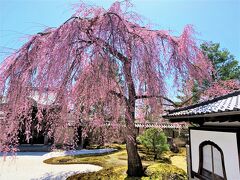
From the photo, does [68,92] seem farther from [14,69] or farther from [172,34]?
[172,34]

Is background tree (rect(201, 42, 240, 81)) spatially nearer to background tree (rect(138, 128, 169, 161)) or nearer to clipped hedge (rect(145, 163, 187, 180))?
background tree (rect(138, 128, 169, 161))

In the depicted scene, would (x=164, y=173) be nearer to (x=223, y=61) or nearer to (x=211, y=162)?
(x=211, y=162)

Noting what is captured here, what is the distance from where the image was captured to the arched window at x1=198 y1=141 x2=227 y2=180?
14.5ft

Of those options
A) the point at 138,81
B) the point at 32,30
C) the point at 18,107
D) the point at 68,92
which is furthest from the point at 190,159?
the point at 32,30

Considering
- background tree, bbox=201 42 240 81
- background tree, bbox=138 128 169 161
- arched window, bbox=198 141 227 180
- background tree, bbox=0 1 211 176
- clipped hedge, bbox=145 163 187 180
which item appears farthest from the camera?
background tree, bbox=201 42 240 81

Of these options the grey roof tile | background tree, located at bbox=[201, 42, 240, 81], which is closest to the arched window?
the grey roof tile

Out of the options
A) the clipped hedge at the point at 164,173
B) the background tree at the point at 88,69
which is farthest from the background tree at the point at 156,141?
the background tree at the point at 88,69

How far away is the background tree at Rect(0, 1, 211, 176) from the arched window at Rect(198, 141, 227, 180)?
1.66 m

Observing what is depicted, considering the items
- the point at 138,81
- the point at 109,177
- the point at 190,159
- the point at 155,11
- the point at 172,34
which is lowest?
the point at 109,177

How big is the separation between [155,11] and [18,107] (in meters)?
5.27

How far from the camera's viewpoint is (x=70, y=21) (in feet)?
17.4

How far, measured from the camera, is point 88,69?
16.5 feet

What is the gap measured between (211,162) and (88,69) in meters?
3.71

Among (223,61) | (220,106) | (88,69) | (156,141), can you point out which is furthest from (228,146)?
(223,61)
